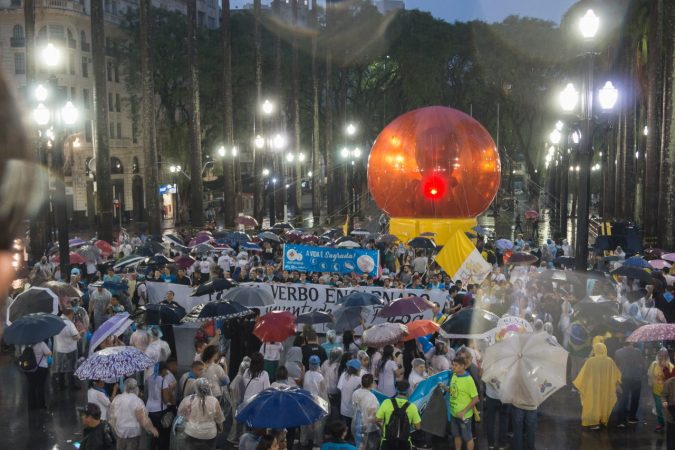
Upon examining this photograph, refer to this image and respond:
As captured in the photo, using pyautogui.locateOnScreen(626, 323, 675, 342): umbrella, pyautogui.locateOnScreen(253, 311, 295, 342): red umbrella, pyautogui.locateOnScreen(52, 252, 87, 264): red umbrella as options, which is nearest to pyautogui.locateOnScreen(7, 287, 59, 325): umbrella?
pyautogui.locateOnScreen(253, 311, 295, 342): red umbrella

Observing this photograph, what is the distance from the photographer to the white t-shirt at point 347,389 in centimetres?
1123

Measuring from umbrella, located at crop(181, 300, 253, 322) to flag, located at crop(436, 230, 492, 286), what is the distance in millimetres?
6629

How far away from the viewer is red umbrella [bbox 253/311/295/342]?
42.6 feet

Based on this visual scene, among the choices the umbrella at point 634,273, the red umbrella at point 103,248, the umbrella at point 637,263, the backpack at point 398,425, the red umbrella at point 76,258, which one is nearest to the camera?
the backpack at point 398,425

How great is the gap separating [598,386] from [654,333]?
117 centimetres

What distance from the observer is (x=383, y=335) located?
12.3 m

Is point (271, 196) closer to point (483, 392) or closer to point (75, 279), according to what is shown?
point (75, 279)

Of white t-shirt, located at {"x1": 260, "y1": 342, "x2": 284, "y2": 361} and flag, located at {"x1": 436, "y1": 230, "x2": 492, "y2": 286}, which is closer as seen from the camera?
white t-shirt, located at {"x1": 260, "y1": 342, "x2": 284, "y2": 361}

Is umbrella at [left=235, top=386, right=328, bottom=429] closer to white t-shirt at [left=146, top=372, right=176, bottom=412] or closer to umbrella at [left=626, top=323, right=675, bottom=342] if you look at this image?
white t-shirt at [left=146, top=372, right=176, bottom=412]

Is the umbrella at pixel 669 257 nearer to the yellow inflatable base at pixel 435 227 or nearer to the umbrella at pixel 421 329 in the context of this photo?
the umbrella at pixel 421 329

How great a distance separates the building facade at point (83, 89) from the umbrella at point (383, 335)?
4905 cm

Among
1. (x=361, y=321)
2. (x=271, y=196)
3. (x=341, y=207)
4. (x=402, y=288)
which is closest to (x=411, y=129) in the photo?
(x=271, y=196)

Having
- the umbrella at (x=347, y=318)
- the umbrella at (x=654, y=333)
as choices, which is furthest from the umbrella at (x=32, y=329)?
the umbrella at (x=654, y=333)

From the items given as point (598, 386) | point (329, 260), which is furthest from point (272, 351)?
point (329, 260)
